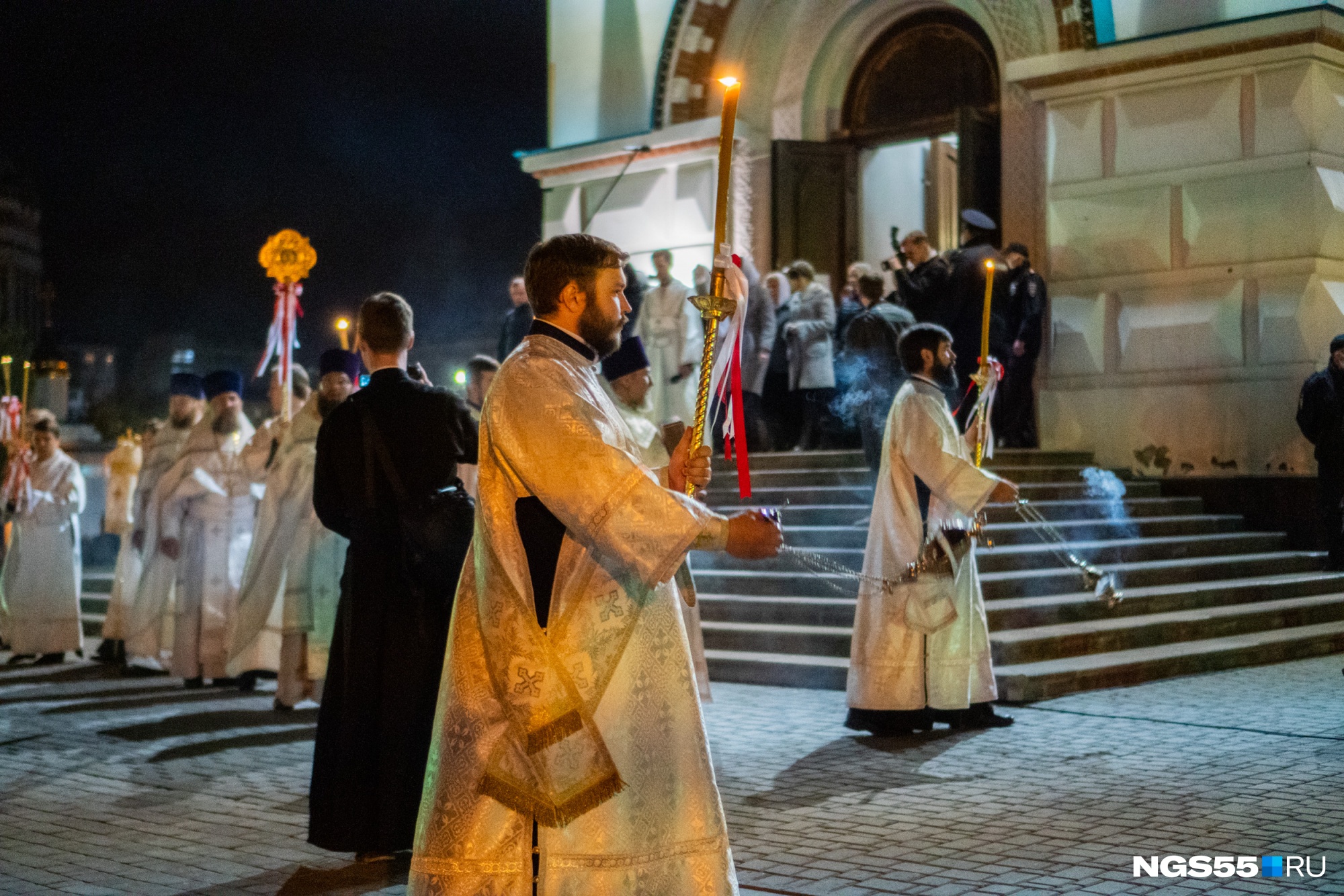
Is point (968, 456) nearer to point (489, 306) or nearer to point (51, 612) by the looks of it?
point (51, 612)

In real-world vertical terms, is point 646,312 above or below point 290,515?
above

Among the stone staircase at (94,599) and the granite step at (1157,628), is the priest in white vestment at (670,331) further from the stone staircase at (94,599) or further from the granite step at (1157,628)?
the stone staircase at (94,599)

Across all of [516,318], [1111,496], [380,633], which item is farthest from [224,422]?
[1111,496]

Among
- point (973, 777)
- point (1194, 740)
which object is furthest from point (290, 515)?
point (1194, 740)

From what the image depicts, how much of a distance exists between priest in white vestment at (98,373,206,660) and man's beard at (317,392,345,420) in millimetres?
2774

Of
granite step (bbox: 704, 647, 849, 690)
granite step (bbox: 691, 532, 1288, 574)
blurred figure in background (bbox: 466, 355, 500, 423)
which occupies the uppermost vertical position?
blurred figure in background (bbox: 466, 355, 500, 423)

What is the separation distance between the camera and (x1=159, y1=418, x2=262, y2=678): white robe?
10.0m

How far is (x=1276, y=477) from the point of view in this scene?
12.1 metres

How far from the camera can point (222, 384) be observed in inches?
413

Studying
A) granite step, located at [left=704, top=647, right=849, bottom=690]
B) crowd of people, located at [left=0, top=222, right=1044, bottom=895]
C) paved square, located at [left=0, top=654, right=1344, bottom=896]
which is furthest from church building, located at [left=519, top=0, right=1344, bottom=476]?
granite step, located at [left=704, top=647, right=849, bottom=690]

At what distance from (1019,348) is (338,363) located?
277 inches

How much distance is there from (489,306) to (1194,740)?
24.8 metres

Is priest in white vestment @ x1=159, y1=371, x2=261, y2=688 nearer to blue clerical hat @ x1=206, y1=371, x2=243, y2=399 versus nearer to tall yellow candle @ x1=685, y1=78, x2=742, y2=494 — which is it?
blue clerical hat @ x1=206, y1=371, x2=243, y2=399

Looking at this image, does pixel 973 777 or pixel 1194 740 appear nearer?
pixel 973 777
